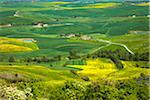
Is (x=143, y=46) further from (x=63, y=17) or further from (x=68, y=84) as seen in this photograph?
(x=63, y=17)

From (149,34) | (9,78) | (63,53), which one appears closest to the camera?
(9,78)

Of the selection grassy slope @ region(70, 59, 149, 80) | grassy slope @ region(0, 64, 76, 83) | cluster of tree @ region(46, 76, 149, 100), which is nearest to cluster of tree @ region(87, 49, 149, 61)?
grassy slope @ region(70, 59, 149, 80)

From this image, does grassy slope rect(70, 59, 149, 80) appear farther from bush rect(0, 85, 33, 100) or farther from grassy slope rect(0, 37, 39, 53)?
bush rect(0, 85, 33, 100)

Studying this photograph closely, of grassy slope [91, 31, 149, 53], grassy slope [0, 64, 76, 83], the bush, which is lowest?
grassy slope [91, 31, 149, 53]

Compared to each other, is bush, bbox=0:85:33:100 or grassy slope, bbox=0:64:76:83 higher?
bush, bbox=0:85:33:100

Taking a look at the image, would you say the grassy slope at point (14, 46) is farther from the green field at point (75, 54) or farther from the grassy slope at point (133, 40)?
the grassy slope at point (133, 40)

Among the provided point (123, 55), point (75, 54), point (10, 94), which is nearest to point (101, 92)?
point (10, 94)

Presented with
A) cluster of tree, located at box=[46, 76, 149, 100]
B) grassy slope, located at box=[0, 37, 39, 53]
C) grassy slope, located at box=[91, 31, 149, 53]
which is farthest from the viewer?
grassy slope, located at box=[0, 37, 39, 53]

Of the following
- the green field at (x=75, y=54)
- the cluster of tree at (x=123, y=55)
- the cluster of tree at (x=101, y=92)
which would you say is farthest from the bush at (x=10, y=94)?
the cluster of tree at (x=123, y=55)

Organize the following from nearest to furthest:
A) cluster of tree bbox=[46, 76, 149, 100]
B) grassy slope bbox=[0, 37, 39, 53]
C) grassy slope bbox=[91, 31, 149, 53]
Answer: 1. cluster of tree bbox=[46, 76, 149, 100]
2. grassy slope bbox=[91, 31, 149, 53]
3. grassy slope bbox=[0, 37, 39, 53]

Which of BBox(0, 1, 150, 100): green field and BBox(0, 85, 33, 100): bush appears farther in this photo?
BBox(0, 1, 150, 100): green field

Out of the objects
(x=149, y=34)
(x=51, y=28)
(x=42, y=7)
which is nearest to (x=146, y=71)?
(x=149, y=34)
